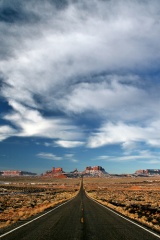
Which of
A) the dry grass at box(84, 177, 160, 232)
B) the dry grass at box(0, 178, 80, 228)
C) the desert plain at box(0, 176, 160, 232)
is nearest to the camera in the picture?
the dry grass at box(84, 177, 160, 232)

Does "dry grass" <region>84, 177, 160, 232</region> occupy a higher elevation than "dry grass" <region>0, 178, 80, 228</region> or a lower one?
higher

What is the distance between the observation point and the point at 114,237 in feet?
42.7

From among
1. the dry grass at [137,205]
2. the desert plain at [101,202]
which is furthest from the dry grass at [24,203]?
the dry grass at [137,205]

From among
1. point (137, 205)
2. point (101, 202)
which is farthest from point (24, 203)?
point (137, 205)

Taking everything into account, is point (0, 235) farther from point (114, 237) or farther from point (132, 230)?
point (132, 230)

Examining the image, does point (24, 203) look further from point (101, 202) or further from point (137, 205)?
point (137, 205)

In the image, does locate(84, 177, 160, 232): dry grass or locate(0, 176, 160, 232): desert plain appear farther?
locate(0, 176, 160, 232): desert plain

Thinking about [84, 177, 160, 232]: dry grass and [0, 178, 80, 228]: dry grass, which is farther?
[0, 178, 80, 228]: dry grass

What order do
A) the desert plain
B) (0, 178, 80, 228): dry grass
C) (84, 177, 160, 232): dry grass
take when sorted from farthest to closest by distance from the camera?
(0, 178, 80, 228): dry grass
the desert plain
(84, 177, 160, 232): dry grass

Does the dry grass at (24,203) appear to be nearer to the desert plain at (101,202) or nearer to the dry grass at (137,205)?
the desert plain at (101,202)

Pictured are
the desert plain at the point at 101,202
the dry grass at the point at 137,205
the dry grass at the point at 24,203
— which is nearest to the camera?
the dry grass at the point at 137,205

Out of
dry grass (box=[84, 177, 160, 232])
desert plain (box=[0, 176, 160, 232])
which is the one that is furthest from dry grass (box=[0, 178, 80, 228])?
Answer: dry grass (box=[84, 177, 160, 232])

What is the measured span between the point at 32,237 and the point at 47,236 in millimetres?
741

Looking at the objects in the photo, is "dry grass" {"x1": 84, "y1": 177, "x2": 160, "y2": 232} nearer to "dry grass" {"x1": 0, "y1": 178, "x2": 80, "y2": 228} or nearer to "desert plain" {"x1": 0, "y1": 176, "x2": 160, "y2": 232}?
"desert plain" {"x1": 0, "y1": 176, "x2": 160, "y2": 232}
